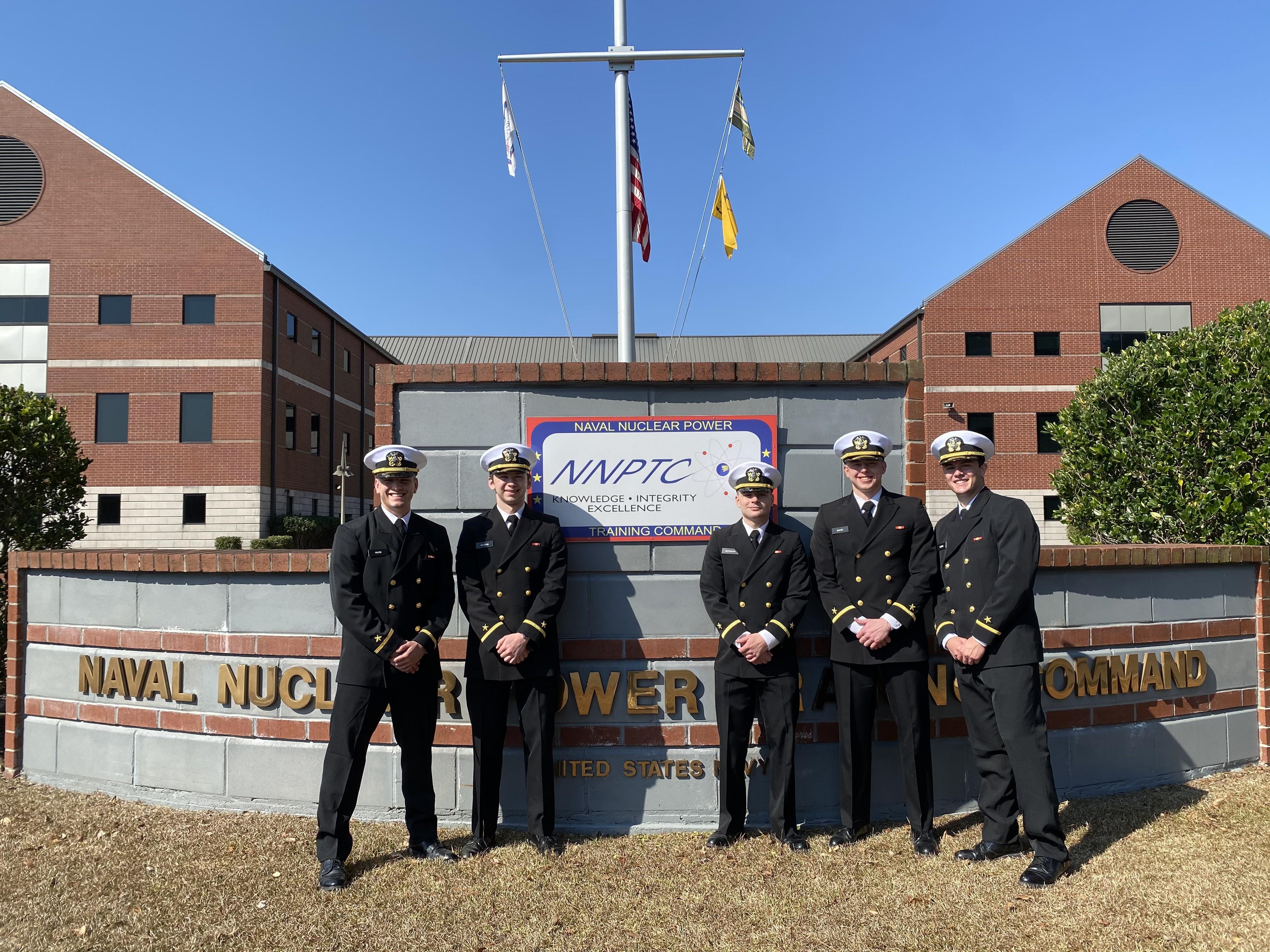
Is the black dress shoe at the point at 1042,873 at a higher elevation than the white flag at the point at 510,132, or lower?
lower

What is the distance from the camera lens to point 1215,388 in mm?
8039

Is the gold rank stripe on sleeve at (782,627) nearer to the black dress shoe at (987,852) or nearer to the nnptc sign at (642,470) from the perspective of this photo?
the nnptc sign at (642,470)

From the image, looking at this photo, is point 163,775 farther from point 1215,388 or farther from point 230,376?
point 230,376

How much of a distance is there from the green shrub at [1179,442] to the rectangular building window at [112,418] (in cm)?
2990

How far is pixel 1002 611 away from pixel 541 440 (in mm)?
2743

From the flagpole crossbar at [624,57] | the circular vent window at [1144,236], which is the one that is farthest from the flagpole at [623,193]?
the circular vent window at [1144,236]

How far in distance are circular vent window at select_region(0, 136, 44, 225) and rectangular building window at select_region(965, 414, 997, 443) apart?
3471 cm

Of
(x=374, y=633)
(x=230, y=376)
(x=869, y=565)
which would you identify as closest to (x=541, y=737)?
(x=374, y=633)

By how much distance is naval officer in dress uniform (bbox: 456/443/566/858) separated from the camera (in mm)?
4543

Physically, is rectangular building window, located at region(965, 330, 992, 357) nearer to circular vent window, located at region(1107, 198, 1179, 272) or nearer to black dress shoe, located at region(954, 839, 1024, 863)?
circular vent window, located at region(1107, 198, 1179, 272)

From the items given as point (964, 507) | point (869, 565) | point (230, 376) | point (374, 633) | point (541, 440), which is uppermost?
point (230, 376)

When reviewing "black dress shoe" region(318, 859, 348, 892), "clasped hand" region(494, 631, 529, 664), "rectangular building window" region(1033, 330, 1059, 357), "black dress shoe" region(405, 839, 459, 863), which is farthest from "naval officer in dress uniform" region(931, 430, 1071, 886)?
"rectangular building window" region(1033, 330, 1059, 357)

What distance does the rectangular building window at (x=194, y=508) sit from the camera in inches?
1138

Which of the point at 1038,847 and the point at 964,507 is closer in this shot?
the point at 1038,847
